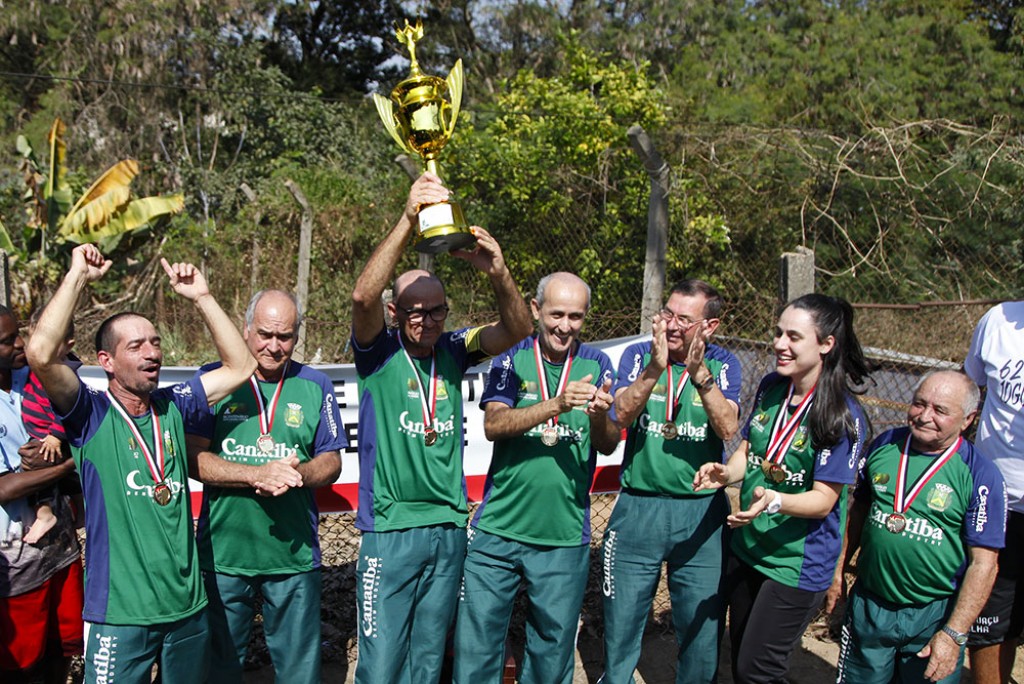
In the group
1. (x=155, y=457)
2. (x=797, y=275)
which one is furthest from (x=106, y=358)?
(x=797, y=275)

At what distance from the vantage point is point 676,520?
13.9 feet

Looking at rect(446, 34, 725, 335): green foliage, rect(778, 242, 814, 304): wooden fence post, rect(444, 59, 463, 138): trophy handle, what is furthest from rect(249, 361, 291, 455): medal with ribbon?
rect(446, 34, 725, 335): green foliage

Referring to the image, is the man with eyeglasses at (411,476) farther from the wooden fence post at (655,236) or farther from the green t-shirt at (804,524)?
the wooden fence post at (655,236)

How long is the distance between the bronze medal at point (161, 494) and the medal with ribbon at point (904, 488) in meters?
2.97

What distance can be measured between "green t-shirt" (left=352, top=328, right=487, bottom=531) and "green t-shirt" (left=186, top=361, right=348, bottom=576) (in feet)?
0.74

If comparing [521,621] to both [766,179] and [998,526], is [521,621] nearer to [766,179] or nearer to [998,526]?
[998,526]

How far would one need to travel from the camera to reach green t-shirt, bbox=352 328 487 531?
3.95 m

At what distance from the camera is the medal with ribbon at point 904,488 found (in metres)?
3.67

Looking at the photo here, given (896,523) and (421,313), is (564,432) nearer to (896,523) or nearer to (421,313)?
(421,313)

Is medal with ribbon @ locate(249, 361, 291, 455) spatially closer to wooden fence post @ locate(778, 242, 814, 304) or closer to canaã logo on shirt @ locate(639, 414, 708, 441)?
canaã logo on shirt @ locate(639, 414, 708, 441)

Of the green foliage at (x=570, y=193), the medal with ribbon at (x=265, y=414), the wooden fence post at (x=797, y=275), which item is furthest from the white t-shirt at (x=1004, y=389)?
the green foliage at (x=570, y=193)

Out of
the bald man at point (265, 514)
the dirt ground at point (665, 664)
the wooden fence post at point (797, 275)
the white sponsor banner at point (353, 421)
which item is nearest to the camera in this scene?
the bald man at point (265, 514)

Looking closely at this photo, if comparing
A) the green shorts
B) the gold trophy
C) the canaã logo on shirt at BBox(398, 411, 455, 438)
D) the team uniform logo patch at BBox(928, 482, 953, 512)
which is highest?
the gold trophy

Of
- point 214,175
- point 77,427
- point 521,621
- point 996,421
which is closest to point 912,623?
point 996,421
